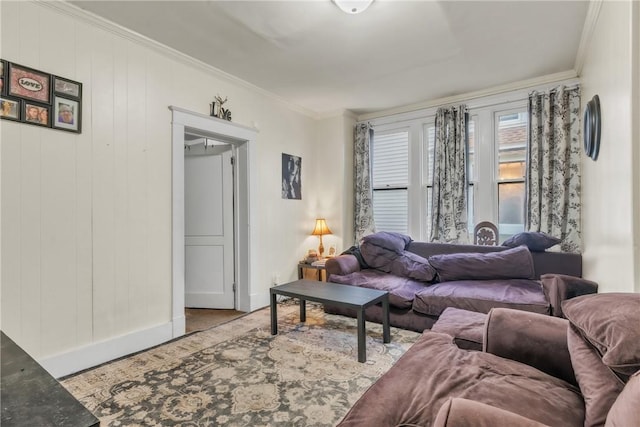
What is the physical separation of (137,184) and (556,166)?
4.12m

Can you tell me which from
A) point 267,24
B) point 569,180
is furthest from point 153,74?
point 569,180

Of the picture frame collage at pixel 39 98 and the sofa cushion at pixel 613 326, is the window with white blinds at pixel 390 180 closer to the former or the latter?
the sofa cushion at pixel 613 326

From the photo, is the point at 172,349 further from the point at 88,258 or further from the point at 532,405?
the point at 532,405

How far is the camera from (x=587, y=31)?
251 cm

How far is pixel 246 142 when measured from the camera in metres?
3.66

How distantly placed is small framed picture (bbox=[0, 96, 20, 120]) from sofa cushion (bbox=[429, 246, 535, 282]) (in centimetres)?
361

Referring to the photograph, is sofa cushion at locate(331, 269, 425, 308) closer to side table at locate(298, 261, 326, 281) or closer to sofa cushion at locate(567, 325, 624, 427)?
side table at locate(298, 261, 326, 281)

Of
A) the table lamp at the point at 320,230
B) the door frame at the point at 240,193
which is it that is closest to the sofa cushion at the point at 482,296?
the table lamp at the point at 320,230

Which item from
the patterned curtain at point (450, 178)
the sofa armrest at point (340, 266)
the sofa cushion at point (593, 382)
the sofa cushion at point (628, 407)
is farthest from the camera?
the patterned curtain at point (450, 178)

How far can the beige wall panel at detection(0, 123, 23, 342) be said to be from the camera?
1972 mm

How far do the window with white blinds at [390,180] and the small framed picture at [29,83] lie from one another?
369 cm

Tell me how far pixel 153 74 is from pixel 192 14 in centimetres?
71

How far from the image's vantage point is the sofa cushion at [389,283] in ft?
9.82

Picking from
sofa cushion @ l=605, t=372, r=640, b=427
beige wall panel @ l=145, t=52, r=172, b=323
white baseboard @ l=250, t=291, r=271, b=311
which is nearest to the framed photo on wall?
white baseboard @ l=250, t=291, r=271, b=311
